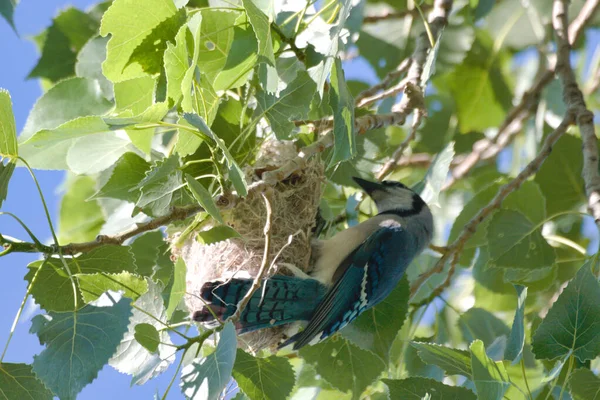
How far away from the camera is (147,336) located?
1.86 meters

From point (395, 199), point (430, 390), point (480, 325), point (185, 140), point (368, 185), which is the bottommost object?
point (480, 325)

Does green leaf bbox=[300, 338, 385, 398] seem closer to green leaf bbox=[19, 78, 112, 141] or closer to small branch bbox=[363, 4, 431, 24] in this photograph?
green leaf bbox=[19, 78, 112, 141]

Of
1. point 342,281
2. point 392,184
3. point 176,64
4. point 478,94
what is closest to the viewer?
point 176,64

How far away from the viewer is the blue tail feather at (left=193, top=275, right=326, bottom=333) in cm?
227

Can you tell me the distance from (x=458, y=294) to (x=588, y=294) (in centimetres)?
208

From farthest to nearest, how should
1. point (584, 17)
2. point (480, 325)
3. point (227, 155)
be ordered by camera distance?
point (584, 17) → point (480, 325) → point (227, 155)

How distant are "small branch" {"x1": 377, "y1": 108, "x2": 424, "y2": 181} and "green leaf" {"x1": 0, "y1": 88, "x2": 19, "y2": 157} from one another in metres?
1.38

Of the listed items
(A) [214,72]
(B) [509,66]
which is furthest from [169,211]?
(B) [509,66]

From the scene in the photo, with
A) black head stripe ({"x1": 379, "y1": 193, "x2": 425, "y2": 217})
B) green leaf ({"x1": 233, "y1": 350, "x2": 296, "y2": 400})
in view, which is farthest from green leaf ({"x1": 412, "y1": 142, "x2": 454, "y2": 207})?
green leaf ({"x1": 233, "y1": 350, "x2": 296, "y2": 400})

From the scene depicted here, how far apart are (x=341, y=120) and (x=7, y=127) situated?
0.82 meters

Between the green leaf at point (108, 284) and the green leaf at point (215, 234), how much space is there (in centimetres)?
19

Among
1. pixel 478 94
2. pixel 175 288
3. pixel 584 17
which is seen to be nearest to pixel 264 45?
pixel 175 288

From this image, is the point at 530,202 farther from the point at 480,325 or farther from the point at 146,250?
the point at 146,250

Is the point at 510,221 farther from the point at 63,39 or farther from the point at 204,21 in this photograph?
the point at 63,39
